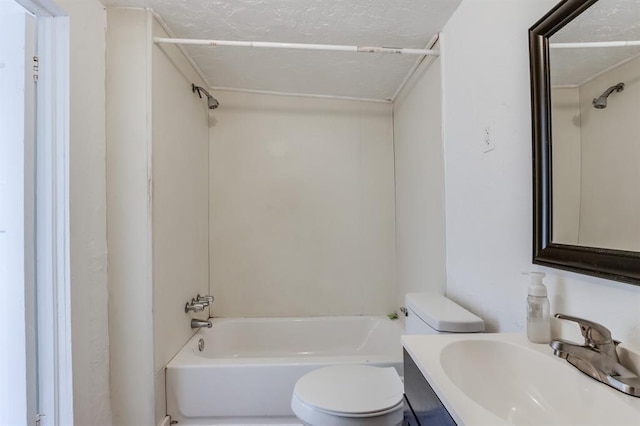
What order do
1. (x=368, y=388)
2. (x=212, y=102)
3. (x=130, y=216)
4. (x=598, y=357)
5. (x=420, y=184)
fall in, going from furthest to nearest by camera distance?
(x=212, y=102) < (x=420, y=184) < (x=130, y=216) < (x=368, y=388) < (x=598, y=357)

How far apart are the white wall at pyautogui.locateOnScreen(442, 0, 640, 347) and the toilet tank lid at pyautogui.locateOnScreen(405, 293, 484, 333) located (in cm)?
10

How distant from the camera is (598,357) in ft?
2.22

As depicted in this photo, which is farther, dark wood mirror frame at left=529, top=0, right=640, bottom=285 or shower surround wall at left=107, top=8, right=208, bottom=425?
shower surround wall at left=107, top=8, right=208, bottom=425

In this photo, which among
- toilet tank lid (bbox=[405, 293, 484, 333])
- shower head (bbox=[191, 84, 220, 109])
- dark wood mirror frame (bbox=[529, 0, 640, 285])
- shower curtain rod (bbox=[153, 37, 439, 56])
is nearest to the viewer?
dark wood mirror frame (bbox=[529, 0, 640, 285])

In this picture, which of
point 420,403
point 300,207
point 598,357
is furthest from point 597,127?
point 300,207

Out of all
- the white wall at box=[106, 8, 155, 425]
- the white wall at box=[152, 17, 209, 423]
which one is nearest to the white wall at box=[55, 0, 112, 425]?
the white wall at box=[106, 8, 155, 425]

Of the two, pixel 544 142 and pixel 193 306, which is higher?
pixel 544 142

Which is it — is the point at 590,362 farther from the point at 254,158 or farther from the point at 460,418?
the point at 254,158

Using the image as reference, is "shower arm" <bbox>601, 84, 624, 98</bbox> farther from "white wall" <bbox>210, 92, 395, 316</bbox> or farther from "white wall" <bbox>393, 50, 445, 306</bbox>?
"white wall" <bbox>210, 92, 395, 316</bbox>

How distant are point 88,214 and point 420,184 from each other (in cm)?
180

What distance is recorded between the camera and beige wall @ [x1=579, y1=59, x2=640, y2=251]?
2.26ft

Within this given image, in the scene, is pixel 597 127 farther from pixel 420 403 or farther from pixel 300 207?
pixel 300 207

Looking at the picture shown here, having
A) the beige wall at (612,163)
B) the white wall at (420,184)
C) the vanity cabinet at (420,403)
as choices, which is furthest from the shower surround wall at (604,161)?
the white wall at (420,184)

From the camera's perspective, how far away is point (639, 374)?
0.65m
